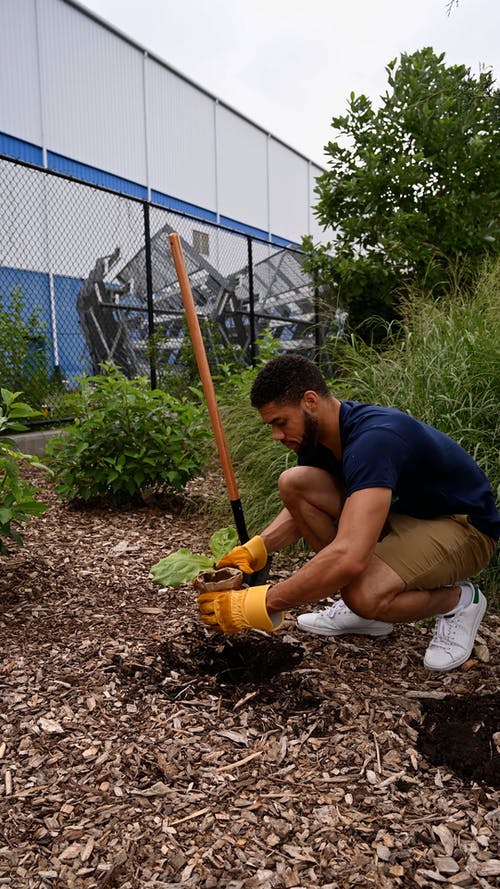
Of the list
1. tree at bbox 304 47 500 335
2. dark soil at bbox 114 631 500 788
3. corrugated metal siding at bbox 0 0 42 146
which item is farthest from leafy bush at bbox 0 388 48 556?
corrugated metal siding at bbox 0 0 42 146

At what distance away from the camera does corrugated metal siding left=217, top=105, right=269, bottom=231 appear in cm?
1598

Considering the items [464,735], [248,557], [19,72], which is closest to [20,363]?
[248,557]

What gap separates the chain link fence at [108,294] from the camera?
6.54 meters

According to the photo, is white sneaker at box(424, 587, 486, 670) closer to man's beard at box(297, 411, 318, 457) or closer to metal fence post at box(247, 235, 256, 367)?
man's beard at box(297, 411, 318, 457)

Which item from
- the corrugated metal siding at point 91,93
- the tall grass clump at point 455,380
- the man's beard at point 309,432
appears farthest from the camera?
the corrugated metal siding at point 91,93

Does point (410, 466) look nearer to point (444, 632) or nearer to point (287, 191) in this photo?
point (444, 632)

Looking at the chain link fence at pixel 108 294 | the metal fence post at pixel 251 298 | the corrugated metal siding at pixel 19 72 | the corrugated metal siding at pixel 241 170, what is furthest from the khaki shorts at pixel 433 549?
the corrugated metal siding at pixel 241 170

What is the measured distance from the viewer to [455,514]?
7.95ft

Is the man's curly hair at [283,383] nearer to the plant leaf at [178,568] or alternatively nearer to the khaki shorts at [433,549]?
the khaki shorts at [433,549]

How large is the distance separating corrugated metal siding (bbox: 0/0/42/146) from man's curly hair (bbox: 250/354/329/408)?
32.0ft

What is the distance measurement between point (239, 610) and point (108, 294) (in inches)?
215

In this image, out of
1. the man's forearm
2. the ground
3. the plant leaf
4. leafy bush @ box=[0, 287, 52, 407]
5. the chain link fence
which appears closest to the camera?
the ground

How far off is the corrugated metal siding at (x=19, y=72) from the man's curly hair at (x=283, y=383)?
32.0ft

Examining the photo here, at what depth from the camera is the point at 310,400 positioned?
225 centimetres
